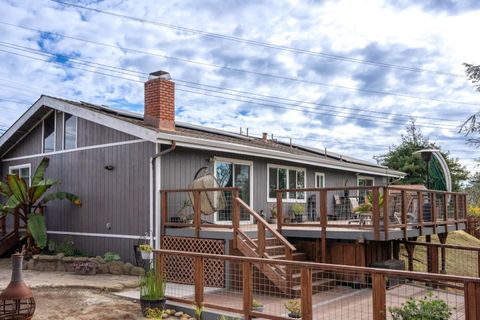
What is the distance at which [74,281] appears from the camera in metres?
9.54

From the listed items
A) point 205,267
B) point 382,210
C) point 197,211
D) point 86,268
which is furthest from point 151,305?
point 382,210

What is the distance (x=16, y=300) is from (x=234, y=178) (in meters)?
7.44

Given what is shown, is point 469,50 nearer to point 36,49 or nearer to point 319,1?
point 319,1

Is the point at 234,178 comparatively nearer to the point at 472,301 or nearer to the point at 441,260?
the point at 441,260

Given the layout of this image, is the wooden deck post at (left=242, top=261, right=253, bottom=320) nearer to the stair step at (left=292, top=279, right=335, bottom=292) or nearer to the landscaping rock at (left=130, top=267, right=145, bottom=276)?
the stair step at (left=292, top=279, right=335, bottom=292)

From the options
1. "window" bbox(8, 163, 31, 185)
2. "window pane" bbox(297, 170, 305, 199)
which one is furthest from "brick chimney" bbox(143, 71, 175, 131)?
"window pane" bbox(297, 170, 305, 199)

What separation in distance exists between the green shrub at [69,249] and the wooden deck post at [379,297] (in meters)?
8.72

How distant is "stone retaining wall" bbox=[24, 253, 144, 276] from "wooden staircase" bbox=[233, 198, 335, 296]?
2.64m

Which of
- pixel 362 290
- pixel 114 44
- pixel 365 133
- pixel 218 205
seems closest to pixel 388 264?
pixel 362 290

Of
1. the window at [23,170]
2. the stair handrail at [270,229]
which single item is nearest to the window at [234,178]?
the stair handrail at [270,229]

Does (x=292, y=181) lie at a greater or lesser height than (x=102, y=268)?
greater

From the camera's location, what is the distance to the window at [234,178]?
476 inches

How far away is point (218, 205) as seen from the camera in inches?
413

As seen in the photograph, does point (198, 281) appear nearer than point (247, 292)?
No
